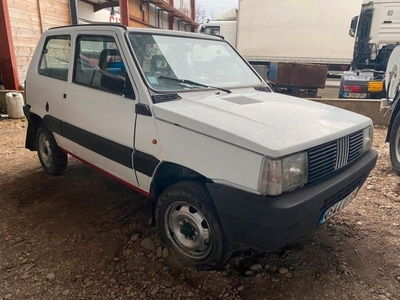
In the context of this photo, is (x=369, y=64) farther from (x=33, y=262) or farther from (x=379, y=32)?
(x=33, y=262)

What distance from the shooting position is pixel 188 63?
3047 millimetres

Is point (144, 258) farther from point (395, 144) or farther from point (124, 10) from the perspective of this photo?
point (124, 10)

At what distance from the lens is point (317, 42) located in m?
13.1

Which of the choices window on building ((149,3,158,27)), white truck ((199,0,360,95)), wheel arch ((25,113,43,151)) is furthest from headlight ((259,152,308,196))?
window on building ((149,3,158,27))

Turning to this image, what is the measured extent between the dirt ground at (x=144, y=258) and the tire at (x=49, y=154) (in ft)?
1.55

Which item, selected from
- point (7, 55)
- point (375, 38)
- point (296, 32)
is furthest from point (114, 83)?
point (296, 32)

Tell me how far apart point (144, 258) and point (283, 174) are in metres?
1.40

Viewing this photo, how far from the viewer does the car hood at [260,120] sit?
200 centimetres

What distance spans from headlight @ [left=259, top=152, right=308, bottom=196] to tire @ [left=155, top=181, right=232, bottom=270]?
0.47 m

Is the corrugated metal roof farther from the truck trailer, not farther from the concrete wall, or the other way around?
the concrete wall

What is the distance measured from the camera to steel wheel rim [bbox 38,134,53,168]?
13.6 ft

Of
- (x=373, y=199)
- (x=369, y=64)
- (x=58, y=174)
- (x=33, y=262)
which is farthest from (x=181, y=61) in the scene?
(x=369, y=64)

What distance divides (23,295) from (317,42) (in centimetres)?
1372

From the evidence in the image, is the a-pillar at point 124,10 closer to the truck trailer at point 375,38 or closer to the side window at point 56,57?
the truck trailer at point 375,38
